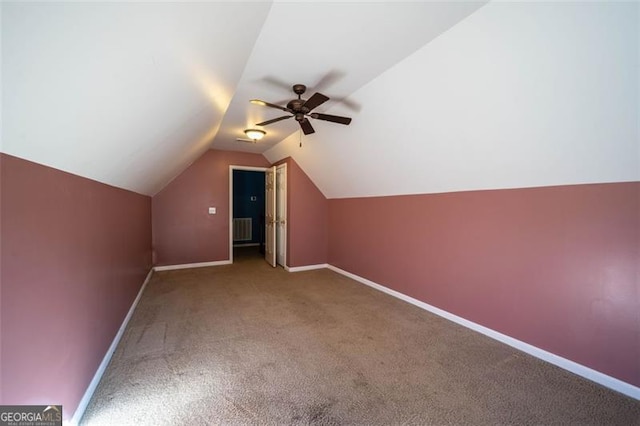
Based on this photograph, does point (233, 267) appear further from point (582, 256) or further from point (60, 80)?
point (582, 256)

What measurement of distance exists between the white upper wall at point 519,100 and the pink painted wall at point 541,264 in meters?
0.20

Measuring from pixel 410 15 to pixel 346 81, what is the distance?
35.2 inches

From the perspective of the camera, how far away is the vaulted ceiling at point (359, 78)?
3.18 feet

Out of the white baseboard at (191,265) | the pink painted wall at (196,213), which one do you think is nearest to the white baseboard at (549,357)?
the white baseboard at (191,265)

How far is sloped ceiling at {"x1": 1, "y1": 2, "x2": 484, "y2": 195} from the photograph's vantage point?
869 millimetres

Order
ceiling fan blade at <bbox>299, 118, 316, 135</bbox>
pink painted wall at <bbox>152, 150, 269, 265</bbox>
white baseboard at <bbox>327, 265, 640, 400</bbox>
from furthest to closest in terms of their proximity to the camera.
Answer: pink painted wall at <bbox>152, 150, 269, 265</bbox>
ceiling fan blade at <bbox>299, 118, 316, 135</bbox>
white baseboard at <bbox>327, 265, 640, 400</bbox>

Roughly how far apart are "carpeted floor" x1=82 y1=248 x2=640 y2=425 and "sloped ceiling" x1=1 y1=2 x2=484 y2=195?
1526mm

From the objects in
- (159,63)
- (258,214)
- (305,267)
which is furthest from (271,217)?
(159,63)

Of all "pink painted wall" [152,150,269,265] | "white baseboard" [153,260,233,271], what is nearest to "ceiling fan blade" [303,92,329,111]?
"pink painted wall" [152,150,269,265]

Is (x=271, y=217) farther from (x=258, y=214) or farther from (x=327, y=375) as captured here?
(x=327, y=375)

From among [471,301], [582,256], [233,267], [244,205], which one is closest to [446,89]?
[582,256]

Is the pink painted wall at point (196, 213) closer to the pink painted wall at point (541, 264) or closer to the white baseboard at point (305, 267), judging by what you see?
the white baseboard at point (305, 267)

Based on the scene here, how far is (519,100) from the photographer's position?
1.82 m

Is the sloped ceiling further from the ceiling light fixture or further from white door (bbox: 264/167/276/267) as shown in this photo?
white door (bbox: 264/167/276/267)
